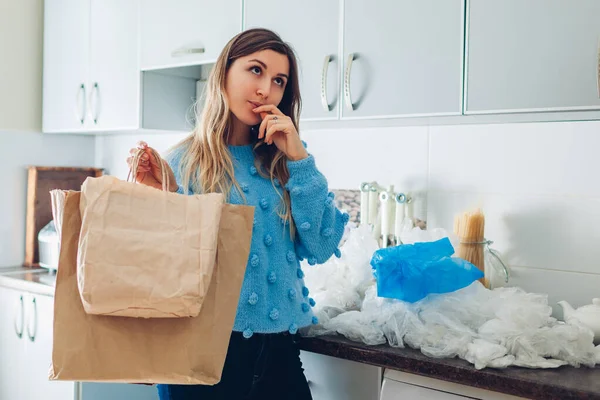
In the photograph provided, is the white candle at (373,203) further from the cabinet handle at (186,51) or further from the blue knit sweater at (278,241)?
the cabinet handle at (186,51)

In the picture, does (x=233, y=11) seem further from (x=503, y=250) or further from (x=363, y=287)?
(x=503, y=250)

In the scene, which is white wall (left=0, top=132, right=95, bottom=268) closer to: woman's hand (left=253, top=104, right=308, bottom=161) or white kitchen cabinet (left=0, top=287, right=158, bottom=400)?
white kitchen cabinet (left=0, top=287, right=158, bottom=400)

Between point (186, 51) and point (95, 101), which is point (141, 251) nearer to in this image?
point (186, 51)

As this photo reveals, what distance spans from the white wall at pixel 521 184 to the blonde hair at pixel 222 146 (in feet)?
2.36

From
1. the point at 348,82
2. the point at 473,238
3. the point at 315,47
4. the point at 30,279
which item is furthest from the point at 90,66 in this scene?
the point at 473,238

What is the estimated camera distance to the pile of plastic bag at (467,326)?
57.2 inches

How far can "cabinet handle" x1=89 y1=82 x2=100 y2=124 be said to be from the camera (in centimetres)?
271

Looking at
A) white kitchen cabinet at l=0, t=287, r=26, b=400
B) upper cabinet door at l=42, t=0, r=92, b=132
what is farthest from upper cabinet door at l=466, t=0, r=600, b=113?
white kitchen cabinet at l=0, t=287, r=26, b=400

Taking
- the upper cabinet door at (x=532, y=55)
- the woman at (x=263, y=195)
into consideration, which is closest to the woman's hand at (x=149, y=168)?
the woman at (x=263, y=195)

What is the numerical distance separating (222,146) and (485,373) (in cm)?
77

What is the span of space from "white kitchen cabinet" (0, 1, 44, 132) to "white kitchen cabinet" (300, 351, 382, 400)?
1882 mm

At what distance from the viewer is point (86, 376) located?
115 centimetres

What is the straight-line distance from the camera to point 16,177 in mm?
2914

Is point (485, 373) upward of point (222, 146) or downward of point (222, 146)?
downward
